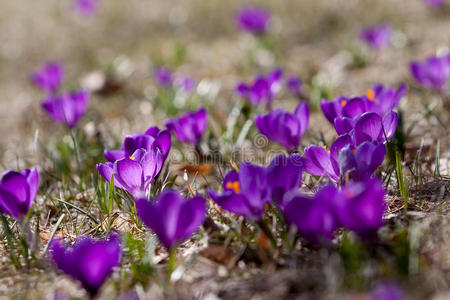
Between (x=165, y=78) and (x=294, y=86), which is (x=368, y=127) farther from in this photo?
(x=165, y=78)

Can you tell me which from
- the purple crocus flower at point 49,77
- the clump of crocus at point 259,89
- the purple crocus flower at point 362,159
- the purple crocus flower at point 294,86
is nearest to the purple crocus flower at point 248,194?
the purple crocus flower at point 362,159

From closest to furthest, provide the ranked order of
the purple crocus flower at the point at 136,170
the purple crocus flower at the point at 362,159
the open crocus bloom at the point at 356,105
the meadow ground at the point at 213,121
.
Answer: the meadow ground at the point at 213,121
the purple crocus flower at the point at 362,159
the purple crocus flower at the point at 136,170
the open crocus bloom at the point at 356,105

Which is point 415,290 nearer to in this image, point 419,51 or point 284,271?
point 284,271

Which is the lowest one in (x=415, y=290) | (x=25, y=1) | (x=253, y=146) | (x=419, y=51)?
(x=415, y=290)

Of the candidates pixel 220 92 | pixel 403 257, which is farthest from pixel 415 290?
pixel 220 92

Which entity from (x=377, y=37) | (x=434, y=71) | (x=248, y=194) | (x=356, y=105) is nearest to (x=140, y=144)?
(x=248, y=194)

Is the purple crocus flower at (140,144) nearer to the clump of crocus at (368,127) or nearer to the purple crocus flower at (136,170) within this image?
the purple crocus flower at (136,170)
